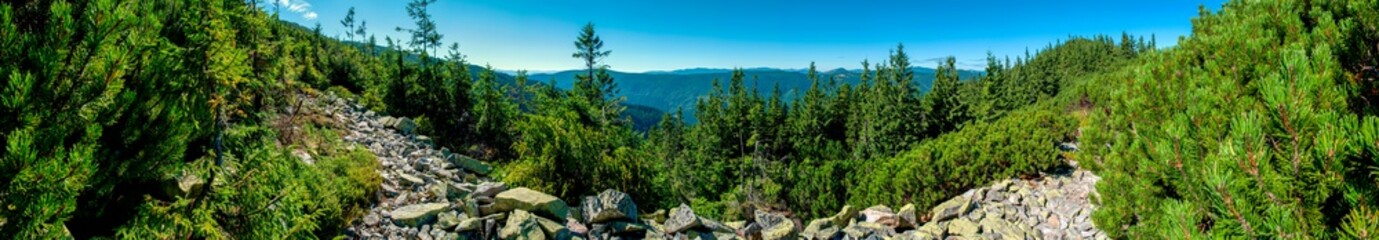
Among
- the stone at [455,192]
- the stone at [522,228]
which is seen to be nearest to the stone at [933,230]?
the stone at [522,228]

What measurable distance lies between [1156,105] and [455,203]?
7.88 m

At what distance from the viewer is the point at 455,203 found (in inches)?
271

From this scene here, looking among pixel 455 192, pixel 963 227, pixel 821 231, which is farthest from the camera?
pixel 963 227

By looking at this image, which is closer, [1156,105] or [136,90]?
[136,90]

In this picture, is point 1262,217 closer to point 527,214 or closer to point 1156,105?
point 1156,105

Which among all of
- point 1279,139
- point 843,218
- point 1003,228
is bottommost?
point 843,218

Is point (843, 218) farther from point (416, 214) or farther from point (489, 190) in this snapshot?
point (416, 214)

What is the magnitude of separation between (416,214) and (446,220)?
1.47 feet

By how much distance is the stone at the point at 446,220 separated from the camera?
606 centimetres

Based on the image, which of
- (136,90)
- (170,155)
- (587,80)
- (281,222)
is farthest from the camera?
(587,80)

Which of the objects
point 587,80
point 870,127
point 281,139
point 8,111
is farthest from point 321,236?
point 870,127

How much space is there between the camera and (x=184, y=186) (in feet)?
14.3

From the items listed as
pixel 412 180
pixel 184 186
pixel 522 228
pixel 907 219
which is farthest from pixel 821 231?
pixel 184 186

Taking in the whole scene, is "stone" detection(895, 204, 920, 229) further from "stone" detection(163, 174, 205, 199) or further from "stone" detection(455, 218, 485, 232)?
"stone" detection(163, 174, 205, 199)
